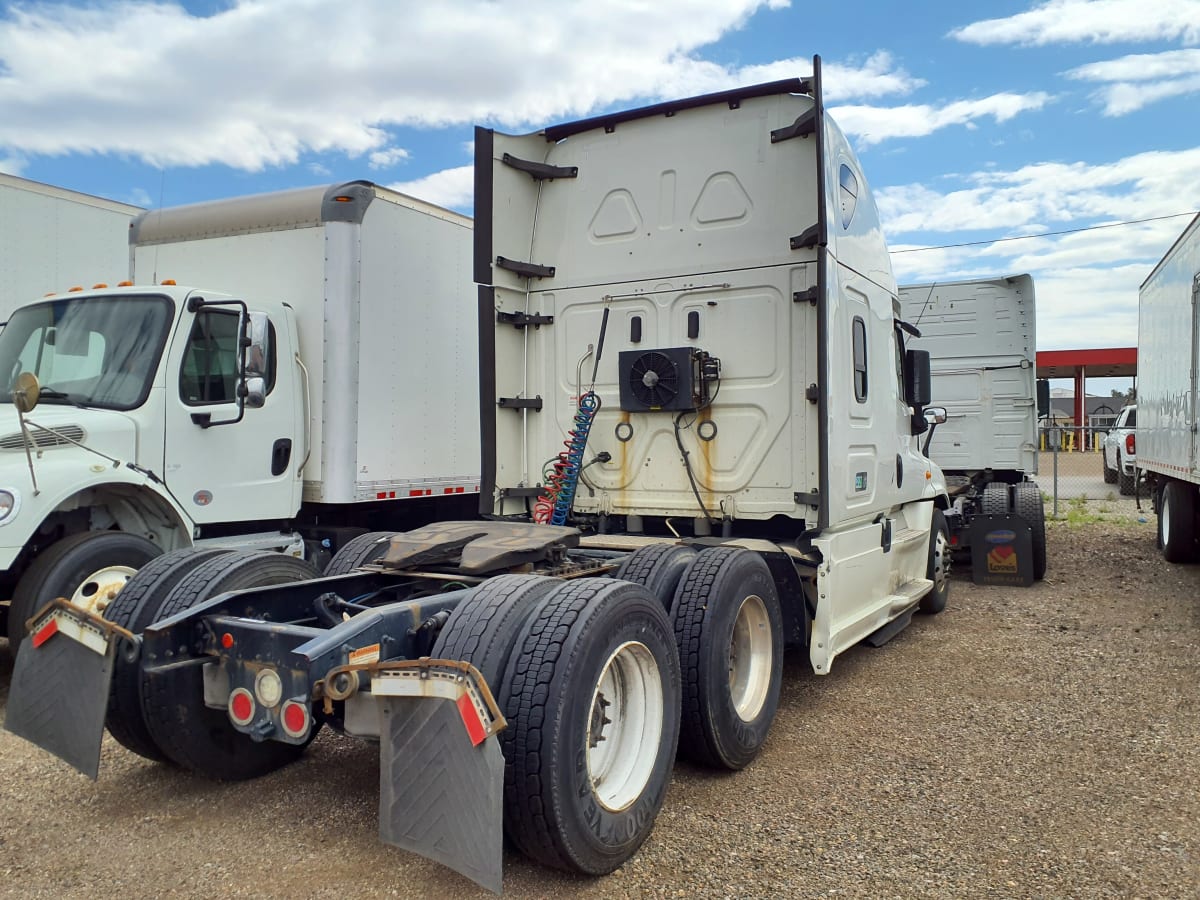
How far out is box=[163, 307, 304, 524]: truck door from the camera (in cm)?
630

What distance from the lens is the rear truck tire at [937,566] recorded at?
7.67 metres

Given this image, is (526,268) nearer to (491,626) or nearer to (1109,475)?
(491,626)

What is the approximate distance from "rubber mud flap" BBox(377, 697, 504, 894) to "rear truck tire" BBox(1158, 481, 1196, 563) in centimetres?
1005

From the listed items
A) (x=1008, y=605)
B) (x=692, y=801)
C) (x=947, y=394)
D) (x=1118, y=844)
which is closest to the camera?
(x=1118, y=844)

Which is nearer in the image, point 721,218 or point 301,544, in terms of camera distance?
point 721,218

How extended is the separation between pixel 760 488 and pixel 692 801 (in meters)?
2.06

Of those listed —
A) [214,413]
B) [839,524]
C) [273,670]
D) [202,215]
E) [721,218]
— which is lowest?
[273,670]

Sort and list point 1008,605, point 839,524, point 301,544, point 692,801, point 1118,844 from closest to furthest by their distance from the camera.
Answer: point 1118,844
point 692,801
point 839,524
point 301,544
point 1008,605

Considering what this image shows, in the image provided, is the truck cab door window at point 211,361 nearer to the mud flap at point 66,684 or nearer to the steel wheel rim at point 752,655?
the mud flap at point 66,684

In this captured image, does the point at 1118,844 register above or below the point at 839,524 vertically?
below

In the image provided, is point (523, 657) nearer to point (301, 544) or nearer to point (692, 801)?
point (692, 801)

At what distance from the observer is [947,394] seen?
37.2 feet

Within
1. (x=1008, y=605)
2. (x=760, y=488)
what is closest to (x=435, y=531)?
(x=760, y=488)

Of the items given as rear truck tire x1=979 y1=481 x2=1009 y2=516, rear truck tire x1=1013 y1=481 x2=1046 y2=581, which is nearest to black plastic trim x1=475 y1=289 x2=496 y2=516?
rear truck tire x1=979 y1=481 x2=1009 y2=516
